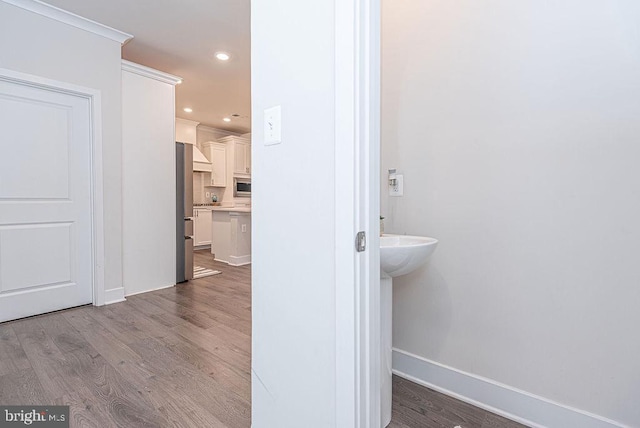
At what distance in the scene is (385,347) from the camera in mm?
1435

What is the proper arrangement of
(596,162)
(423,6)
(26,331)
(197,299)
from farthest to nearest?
1. (197,299)
2. (26,331)
3. (423,6)
4. (596,162)

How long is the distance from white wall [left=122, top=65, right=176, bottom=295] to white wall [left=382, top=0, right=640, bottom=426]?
280 cm

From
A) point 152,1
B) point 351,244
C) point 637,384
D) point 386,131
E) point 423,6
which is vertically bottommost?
point 637,384

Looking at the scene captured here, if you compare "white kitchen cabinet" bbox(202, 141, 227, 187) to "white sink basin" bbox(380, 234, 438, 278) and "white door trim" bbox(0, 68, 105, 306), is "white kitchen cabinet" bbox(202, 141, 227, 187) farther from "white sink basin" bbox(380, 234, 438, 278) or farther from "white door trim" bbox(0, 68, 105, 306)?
"white sink basin" bbox(380, 234, 438, 278)

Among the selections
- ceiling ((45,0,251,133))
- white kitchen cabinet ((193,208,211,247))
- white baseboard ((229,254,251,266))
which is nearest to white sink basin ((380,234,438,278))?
ceiling ((45,0,251,133))

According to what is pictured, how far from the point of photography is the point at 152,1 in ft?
8.78

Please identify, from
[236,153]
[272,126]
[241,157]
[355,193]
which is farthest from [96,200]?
[241,157]

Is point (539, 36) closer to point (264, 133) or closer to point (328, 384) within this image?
point (264, 133)

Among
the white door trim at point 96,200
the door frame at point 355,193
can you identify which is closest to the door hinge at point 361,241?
the door frame at point 355,193

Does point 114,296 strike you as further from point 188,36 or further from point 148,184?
point 188,36

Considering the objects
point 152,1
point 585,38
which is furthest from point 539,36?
point 152,1

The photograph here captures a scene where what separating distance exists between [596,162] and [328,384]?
4.53ft

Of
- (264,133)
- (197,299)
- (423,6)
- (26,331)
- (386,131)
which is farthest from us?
(197,299)

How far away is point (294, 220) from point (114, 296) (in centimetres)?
299
